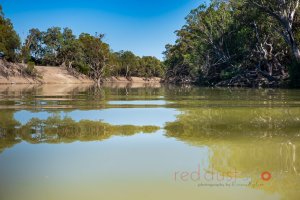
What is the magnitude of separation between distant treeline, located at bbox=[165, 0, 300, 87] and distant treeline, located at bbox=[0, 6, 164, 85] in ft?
95.4

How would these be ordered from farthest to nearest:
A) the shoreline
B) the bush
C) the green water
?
the bush, the shoreline, the green water

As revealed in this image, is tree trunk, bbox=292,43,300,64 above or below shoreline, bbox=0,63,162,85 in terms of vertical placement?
above

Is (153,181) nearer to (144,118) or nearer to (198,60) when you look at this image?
(144,118)

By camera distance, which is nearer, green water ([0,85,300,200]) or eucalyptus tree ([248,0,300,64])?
green water ([0,85,300,200])

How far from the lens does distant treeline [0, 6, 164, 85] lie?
63.3 meters

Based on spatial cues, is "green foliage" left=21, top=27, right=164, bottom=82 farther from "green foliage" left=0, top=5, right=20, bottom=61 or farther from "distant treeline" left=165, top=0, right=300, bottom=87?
"distant treeline" left=165, top=0, right=300, bottom=87

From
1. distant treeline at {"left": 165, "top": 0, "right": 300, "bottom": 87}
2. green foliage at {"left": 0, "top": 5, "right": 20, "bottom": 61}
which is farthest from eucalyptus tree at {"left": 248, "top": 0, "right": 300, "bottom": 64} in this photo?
green foliage at {"left": 0, "top": 5, "right": 20, "bottom": 61}

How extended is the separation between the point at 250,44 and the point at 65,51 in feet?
200

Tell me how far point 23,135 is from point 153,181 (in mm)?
3153

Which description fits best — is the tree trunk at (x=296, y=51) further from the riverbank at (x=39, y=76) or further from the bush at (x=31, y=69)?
the bush at (x=31, y=69)

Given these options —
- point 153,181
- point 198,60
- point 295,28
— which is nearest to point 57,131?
point 153,181

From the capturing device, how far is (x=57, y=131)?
616cm

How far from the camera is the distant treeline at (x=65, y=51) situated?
2494 inches

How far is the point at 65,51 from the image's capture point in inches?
3563
